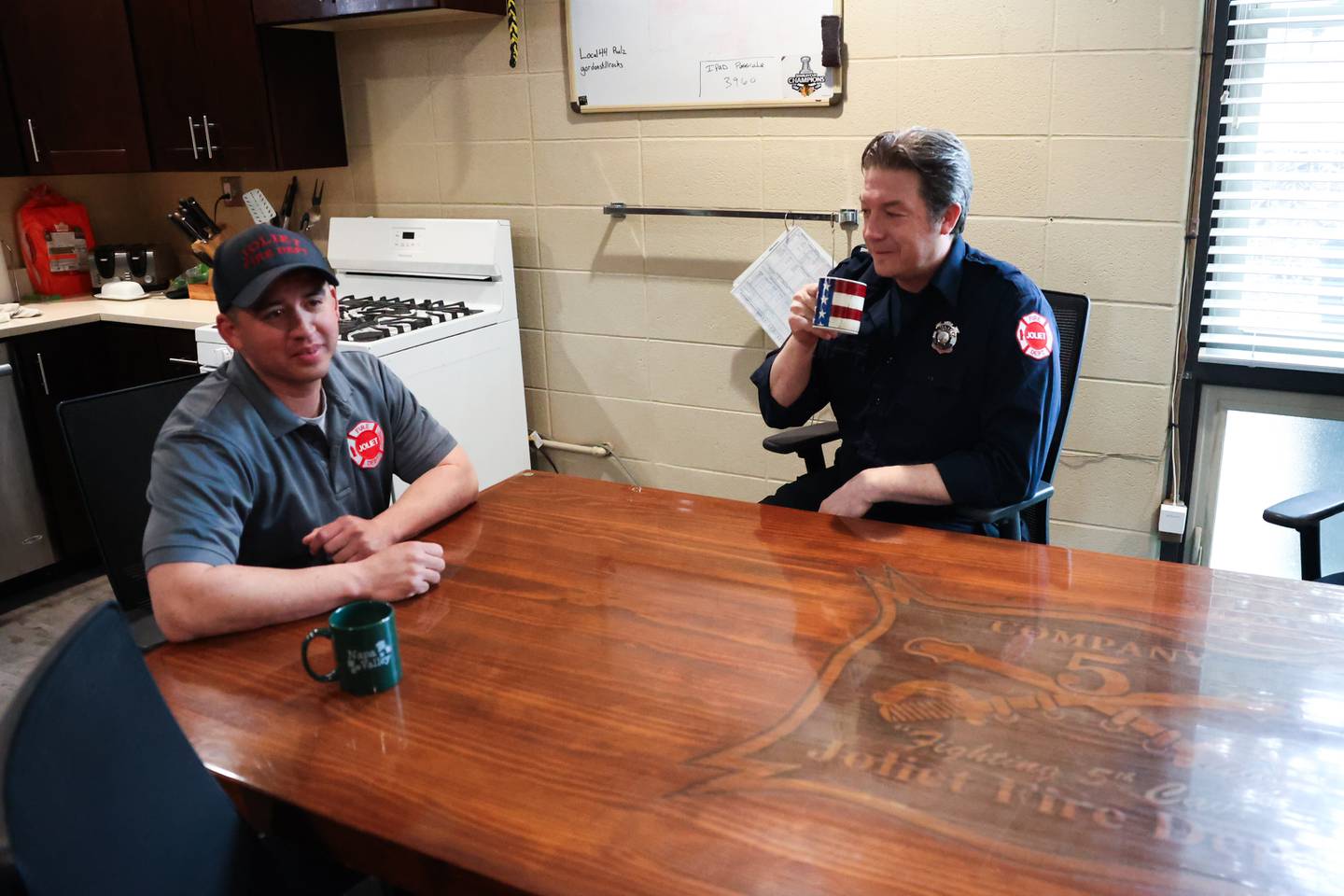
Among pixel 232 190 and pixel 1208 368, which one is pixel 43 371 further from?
pixel 1208 368

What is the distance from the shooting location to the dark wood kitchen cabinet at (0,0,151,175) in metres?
3.46

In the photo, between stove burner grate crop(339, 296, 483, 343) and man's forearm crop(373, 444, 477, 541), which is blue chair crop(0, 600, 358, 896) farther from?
stove burner grate crop(339, 296, 483, 343)

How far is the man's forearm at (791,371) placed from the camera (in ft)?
6.71

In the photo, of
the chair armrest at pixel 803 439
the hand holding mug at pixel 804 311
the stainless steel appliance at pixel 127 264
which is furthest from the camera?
the stainless steel appliance at pixel 127 264

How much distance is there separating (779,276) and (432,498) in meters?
1.53

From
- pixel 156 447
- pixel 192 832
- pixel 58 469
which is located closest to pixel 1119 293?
pixel 156 447

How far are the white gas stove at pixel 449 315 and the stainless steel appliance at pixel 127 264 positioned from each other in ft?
2.84

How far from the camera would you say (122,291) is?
3.72 metres

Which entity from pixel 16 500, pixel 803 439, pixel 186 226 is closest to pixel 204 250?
pixel 186 226

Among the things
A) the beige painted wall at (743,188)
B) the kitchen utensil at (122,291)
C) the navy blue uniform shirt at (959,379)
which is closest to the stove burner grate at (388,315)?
the beige painted wall at (743,188)

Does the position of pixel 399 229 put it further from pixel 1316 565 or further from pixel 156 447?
pixel 1316 565

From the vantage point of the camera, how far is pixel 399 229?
3443 mm

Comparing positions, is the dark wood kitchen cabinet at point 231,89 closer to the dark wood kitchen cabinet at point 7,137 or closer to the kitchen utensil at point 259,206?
the kitchen utensil at point 259,206

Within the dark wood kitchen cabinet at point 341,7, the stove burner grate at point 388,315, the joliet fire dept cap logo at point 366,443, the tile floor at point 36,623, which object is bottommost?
the tile floor at point 36,623
